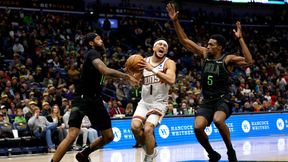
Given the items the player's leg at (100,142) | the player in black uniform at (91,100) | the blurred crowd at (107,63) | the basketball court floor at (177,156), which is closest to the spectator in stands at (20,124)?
the blurred crowd at (107,63)

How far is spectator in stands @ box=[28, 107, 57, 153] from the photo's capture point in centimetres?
1573

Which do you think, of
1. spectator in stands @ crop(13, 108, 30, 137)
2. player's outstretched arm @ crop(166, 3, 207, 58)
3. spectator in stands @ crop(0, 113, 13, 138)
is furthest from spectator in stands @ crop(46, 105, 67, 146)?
player's outstretched arm @ crop(166, 3, 207, 58)

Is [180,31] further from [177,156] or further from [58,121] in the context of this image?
[58,121]

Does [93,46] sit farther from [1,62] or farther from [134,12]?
[134,12]

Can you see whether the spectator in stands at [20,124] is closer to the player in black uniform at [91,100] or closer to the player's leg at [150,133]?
the player in black uniform at [91,100]

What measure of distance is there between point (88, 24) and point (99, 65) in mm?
21427

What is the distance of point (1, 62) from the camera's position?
71.1 feet

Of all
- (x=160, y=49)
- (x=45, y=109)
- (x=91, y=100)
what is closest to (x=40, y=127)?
(x=45, y=109)

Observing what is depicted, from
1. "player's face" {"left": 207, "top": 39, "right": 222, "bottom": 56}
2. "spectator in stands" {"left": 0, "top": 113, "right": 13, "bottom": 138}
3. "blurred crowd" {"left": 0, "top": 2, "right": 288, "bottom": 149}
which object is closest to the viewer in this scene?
"player's face" {"left": 207, "top": 39, "right": 222, "bottom": 56}

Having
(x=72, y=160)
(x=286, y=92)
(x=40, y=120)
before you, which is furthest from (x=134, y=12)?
(x=72, y=160)

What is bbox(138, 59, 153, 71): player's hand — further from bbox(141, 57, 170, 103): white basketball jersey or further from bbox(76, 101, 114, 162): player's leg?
bbox(76, 101, 114, 162): player's leg

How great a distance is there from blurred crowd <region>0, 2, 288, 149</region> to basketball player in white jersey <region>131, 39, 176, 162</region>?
6.62 meters

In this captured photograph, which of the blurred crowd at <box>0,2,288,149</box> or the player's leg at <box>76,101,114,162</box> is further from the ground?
the blurred crowd at <box>0,2,288,149</box>

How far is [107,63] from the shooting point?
79.0ft
